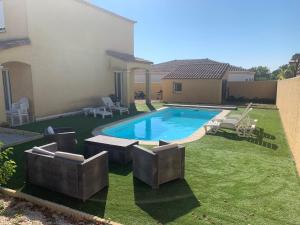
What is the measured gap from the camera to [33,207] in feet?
18.5

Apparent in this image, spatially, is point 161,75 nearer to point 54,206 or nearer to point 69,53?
point 69,53

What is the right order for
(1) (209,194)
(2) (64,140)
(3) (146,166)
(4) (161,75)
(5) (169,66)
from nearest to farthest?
(1) (209,194), (3) (146,166), (2) (64,140), (4) (161,75), (5) (169,66)

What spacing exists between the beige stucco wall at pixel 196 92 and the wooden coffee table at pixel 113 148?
70.1 ft

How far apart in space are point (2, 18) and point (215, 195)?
1710 cm

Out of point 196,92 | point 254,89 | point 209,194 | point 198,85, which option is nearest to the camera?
point 209,194

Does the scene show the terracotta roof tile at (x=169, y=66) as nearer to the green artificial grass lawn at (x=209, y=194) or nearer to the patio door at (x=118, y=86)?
the patio door at (x=118, y=86)

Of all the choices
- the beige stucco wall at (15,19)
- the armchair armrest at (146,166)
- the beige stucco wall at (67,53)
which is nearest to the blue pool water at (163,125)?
the beige stucco wall at (67,53)

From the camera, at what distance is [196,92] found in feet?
96.1

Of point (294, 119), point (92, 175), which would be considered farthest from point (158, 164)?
point (294, 119)

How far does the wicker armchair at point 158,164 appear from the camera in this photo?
21.1 feet

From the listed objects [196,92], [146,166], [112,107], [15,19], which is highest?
[15,19]

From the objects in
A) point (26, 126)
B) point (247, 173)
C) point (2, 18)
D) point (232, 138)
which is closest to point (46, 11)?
point (2, 18)

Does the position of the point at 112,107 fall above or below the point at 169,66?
below

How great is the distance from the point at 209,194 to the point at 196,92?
23.8 metres
